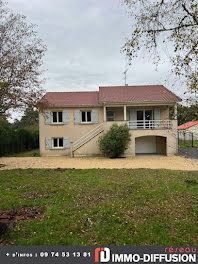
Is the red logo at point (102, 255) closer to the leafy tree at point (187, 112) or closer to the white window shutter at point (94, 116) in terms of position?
the leafy tree at point (187, 112)

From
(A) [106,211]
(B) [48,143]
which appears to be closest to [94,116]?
(B) [48,143]

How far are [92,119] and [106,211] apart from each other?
1481cm

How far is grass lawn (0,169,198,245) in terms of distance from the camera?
12.3ft

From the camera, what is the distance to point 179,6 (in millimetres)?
4879

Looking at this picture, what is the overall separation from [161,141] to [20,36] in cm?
1469

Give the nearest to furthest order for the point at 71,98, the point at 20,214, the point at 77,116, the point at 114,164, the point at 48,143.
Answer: the point at 20,214, the point at 114,164, the point at 77,116, the point at 48,143, the point at 71,98

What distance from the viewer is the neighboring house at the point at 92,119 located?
1819 cm

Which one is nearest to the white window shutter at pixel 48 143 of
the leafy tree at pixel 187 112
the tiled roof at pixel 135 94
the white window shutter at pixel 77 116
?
the white window shutter at pixel 77 116

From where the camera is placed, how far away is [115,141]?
16219 mm

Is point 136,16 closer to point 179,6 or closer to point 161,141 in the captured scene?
point 179,6

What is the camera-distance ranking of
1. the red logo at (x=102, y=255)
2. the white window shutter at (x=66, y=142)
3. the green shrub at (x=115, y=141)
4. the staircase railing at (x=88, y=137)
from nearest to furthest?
1. the red logo at (x=102, y=255)
2. the green shrub at (x=115, y=141)
3. the staircase railing at (x=88, y=137)
4. the white window shutter at (x=66, y=142)

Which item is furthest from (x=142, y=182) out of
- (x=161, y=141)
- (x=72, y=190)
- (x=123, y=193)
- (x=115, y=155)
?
(x=161, y=141)

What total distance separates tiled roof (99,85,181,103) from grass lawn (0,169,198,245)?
11363 millimetres

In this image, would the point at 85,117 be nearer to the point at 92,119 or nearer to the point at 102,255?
the point at 92,119
